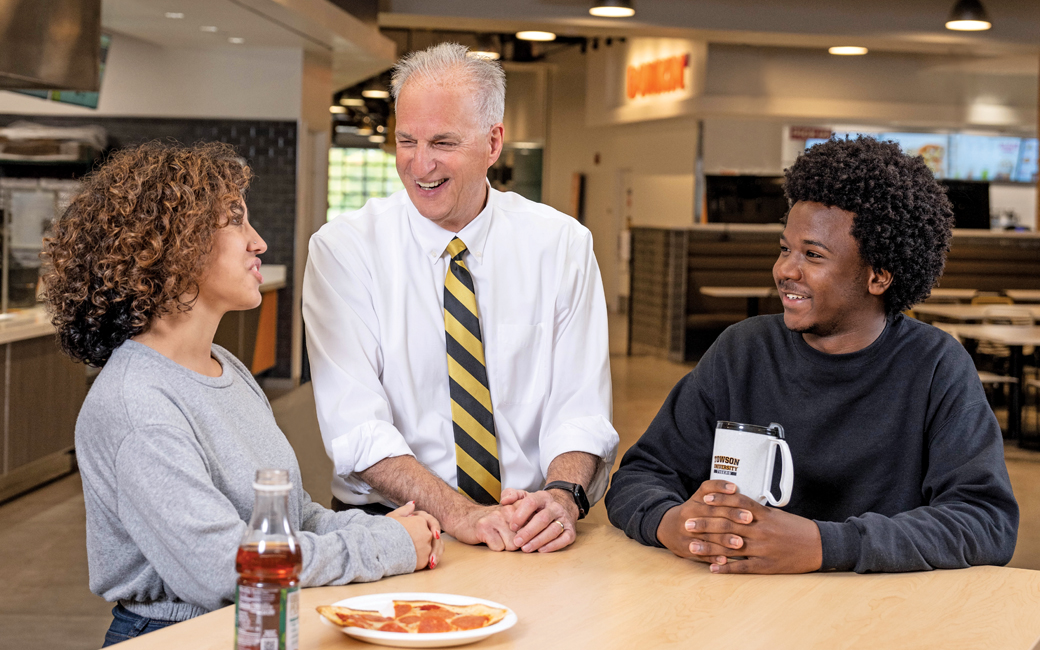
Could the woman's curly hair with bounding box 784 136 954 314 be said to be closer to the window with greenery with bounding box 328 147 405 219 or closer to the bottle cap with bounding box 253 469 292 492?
the bottle cap with bounding box 253 469 292 492

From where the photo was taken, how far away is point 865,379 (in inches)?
77.3

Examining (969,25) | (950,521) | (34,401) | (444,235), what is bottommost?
(34,401)

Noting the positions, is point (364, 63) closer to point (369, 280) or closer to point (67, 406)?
point (67, 406)

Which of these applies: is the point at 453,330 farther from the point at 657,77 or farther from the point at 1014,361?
the point at 657,77

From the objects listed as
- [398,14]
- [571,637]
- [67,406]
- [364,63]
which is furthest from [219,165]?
[364,63]

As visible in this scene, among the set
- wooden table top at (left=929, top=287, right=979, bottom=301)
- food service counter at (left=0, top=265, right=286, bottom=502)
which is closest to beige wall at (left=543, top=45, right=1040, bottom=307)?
wooden table top at (left=929, top=287, right=979, bottom=301)

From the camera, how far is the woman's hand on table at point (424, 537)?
5.59ft

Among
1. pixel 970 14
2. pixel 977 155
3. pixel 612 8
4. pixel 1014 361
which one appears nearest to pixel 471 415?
pixel 612 8

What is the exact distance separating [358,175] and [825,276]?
27.9 m

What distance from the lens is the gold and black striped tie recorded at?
2225 mm

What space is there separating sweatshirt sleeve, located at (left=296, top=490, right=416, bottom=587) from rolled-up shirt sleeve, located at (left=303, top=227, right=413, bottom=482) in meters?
0.36

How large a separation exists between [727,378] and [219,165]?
3.35ft

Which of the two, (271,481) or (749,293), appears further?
(749,293)

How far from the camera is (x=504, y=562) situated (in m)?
1.79
